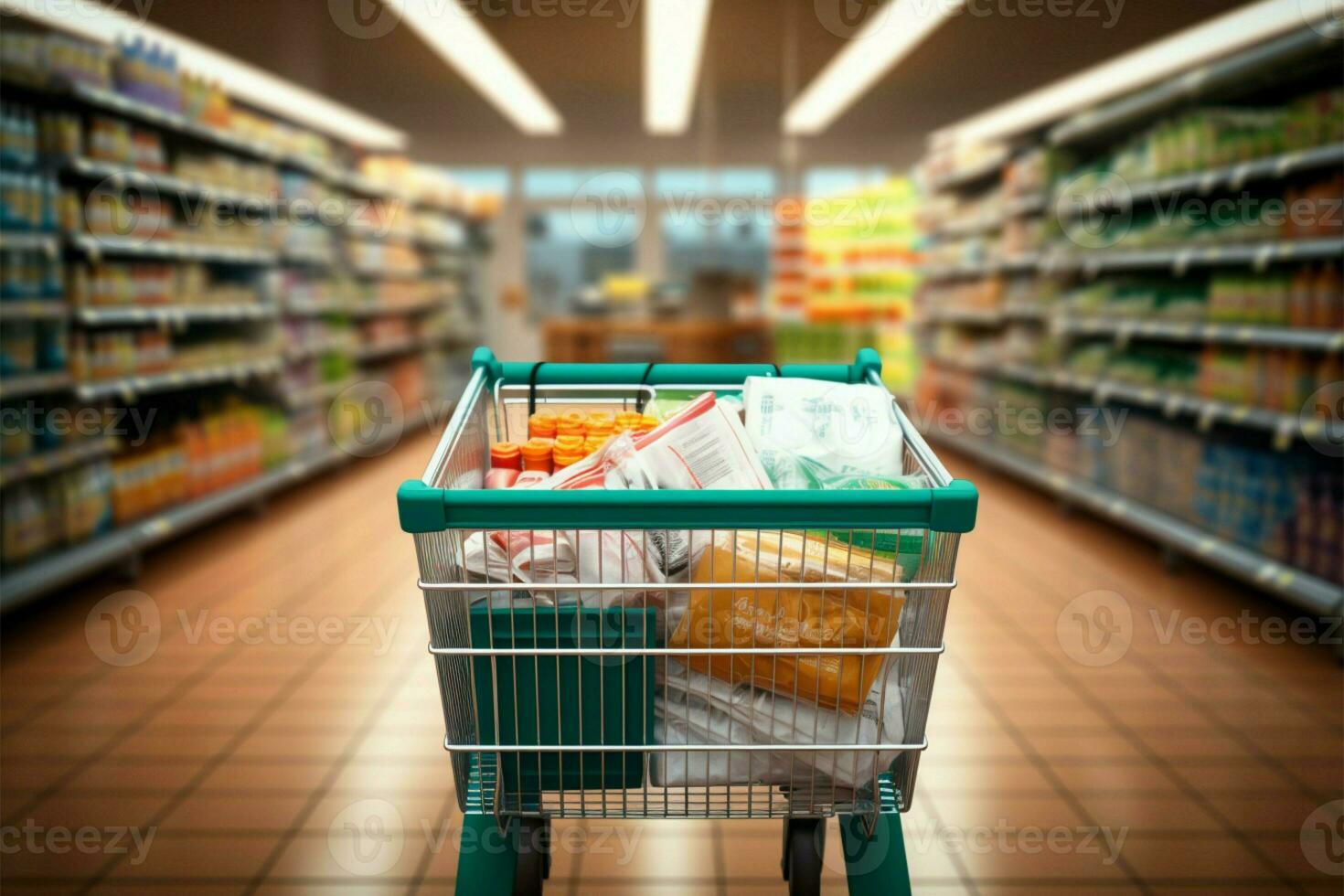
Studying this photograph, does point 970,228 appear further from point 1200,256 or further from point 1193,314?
point 1200,256

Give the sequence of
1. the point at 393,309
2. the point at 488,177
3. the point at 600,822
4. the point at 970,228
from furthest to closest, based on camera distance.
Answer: the point at 488,177
the point at 393,309
the point at 970,228
the point at 600,822

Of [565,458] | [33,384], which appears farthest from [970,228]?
[565,458]

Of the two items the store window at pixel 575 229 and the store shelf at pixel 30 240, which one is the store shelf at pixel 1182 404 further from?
the store window at pixel 575 229

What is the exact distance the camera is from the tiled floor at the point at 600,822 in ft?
7.37

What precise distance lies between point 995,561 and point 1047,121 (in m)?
3.05

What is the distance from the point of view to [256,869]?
223 centimetres

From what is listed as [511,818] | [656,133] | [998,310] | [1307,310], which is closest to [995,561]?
[1307,310]

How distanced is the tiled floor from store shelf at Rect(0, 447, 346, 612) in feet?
0.58

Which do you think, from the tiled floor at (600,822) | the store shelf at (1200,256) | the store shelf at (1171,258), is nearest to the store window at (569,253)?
the store shelf at (1171,258)

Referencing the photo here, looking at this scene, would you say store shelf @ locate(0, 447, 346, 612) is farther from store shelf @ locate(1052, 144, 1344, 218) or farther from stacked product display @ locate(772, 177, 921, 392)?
stacked product display @ locate(772, 177, 921, 392)

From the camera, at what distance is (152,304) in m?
4.74

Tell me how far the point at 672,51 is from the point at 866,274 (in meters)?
3.74

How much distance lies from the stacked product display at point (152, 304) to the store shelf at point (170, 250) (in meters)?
0.02

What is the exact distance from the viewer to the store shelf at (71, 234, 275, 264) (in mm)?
4129
